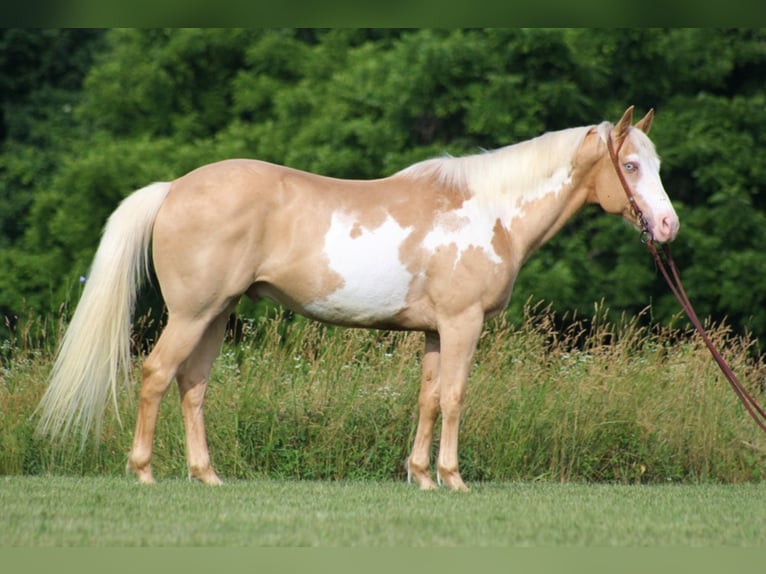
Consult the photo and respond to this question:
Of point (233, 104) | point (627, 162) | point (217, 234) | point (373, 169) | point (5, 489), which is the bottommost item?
point (5, 489)

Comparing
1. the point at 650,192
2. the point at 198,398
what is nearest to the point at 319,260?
the point at 198,398

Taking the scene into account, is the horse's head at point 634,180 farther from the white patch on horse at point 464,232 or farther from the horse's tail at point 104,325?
the horse's tail at point 104,325

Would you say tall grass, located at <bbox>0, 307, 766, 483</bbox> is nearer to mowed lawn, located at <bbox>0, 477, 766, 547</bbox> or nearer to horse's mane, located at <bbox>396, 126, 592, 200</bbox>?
mowed lawn, located at <bbox>0, 477, 766, 547</bbox>

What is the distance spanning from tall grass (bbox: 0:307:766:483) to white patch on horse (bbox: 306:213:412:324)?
64.5 inches

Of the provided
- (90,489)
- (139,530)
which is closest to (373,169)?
(90,489)

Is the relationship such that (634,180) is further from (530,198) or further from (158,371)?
(158,371)

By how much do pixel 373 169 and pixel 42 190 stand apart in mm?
6822

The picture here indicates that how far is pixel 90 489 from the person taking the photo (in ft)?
22.3

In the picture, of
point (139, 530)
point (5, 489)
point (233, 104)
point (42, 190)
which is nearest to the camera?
point (139, 530)

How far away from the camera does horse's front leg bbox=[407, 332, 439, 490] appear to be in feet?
24.4

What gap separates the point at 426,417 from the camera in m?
7.56

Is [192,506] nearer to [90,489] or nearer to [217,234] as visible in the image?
[90,489]

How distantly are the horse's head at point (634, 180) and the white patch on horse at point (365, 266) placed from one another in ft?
4.39

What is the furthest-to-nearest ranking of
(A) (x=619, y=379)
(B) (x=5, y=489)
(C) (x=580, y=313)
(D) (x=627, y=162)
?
(C) (x=580, y=313) < (A) (x=619, y=379) < (D) (x=627, y=162) < (B) (x=5, y=489)
